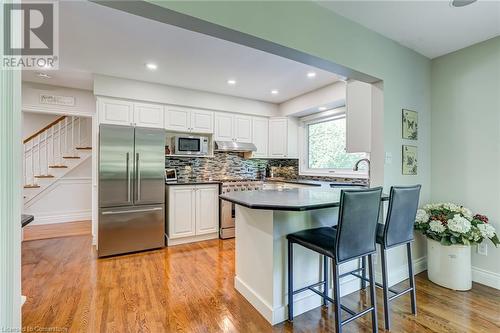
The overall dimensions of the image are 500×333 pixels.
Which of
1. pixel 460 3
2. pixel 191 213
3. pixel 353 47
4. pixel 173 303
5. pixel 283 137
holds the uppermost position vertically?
pixel 460 3

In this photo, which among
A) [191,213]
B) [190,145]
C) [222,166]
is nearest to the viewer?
[191,213]

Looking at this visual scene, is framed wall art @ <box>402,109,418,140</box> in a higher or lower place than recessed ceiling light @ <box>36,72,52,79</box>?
lower

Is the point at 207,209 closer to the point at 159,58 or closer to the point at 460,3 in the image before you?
the point at 159,58

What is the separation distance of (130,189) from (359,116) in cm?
313

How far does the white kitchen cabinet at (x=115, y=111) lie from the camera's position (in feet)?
11.1

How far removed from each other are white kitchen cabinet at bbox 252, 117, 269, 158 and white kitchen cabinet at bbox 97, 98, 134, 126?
2204 mm

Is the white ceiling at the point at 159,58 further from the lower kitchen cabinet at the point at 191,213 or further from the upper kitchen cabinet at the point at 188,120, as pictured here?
the lower kitchen cabinet at the point at 191,213

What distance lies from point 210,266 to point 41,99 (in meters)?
3.76

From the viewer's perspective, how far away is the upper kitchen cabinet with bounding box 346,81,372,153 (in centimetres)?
255

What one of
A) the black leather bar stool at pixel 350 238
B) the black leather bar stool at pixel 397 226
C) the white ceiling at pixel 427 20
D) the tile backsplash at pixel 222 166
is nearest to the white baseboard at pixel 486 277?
the black leather bar stool at pixel 397 226

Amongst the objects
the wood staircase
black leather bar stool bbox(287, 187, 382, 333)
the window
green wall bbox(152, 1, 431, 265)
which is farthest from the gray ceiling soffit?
the wood staircase

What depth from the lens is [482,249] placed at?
8.29 feet

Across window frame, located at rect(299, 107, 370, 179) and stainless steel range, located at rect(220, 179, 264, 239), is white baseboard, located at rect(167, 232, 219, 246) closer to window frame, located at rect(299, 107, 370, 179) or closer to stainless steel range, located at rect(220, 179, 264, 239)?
stainless steel range, located at rect(220, 179, 264, 239)

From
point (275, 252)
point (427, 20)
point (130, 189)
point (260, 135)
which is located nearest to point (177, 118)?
point (130, 189)
